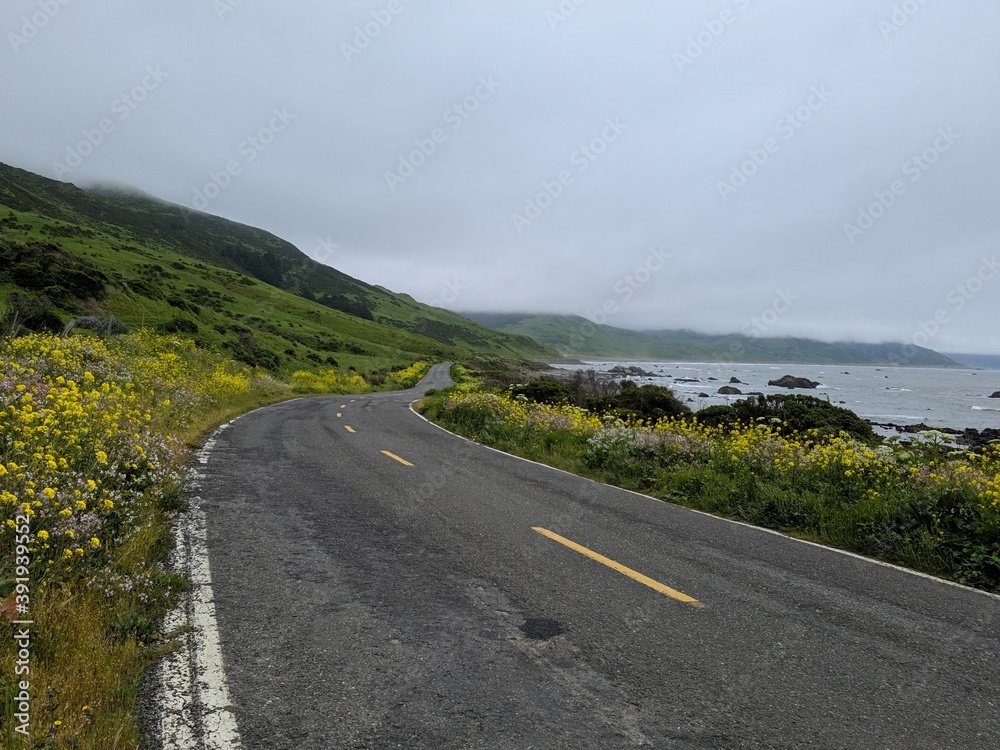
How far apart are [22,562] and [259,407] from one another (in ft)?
71.8

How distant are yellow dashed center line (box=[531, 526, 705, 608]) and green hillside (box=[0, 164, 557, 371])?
56.3 ft

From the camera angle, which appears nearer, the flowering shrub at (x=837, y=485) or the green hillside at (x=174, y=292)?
the flowering shrub at (x=837, y=485)

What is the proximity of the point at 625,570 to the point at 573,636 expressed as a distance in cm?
163

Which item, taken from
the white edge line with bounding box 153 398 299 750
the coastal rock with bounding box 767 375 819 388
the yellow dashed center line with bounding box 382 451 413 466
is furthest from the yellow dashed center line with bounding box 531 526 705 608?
the coastal rock with bounding box 767 375 819 388

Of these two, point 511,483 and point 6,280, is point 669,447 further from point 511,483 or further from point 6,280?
point 6,280

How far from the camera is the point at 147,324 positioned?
4075 cm

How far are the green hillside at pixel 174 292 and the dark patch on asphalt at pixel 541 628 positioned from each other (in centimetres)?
1813

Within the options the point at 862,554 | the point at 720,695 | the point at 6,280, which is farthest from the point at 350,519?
the point at 6,280

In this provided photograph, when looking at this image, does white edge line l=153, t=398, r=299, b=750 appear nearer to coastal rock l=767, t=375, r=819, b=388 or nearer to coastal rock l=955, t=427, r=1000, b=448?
coastal rock l=955, t=427, r=1000, b=448

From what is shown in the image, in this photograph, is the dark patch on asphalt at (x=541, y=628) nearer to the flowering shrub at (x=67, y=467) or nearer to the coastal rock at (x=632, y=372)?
the flowering shrub at (x=67, y=467)

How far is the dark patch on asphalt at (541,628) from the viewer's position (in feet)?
13.7

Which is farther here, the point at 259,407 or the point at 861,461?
the point at 259,407

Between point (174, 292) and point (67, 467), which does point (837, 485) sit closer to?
point (67, 467)

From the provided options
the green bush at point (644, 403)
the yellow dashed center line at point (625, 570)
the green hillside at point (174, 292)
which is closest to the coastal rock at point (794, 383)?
the green hillside at point (174, 292)
